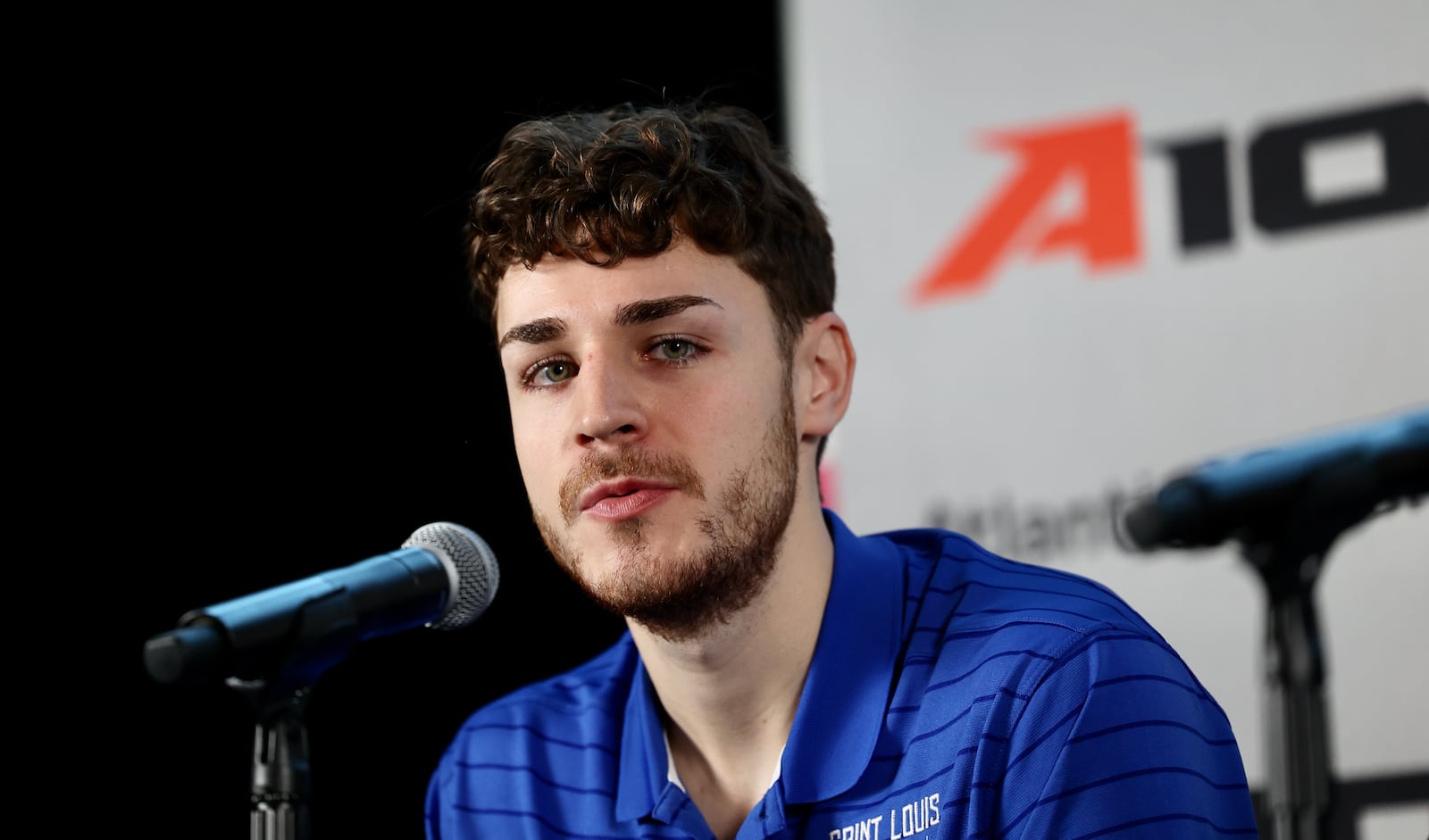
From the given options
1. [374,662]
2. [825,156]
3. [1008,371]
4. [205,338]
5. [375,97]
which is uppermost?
[375,97]

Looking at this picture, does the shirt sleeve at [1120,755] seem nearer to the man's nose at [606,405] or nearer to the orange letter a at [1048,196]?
the man's nose at [606,405]

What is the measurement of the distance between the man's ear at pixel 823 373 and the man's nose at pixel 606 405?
1.22 ft

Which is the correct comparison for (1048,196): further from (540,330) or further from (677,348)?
(540,330)

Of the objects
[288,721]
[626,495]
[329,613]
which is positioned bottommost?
[288,721]

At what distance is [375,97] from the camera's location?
4207 millimetres

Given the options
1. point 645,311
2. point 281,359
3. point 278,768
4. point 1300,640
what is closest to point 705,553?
point 645,311

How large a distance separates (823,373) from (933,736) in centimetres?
68

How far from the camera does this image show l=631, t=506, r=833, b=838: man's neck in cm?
226

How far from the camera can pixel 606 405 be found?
6.89 feet

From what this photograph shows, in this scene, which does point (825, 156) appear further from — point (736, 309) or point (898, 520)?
point (736, 309)

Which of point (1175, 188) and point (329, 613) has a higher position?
point (1175, 188)

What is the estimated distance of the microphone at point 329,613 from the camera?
4.85ft

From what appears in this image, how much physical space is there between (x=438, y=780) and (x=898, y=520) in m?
1.36

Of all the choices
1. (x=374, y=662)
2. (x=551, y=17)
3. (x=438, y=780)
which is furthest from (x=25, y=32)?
(x=438, y=780)
